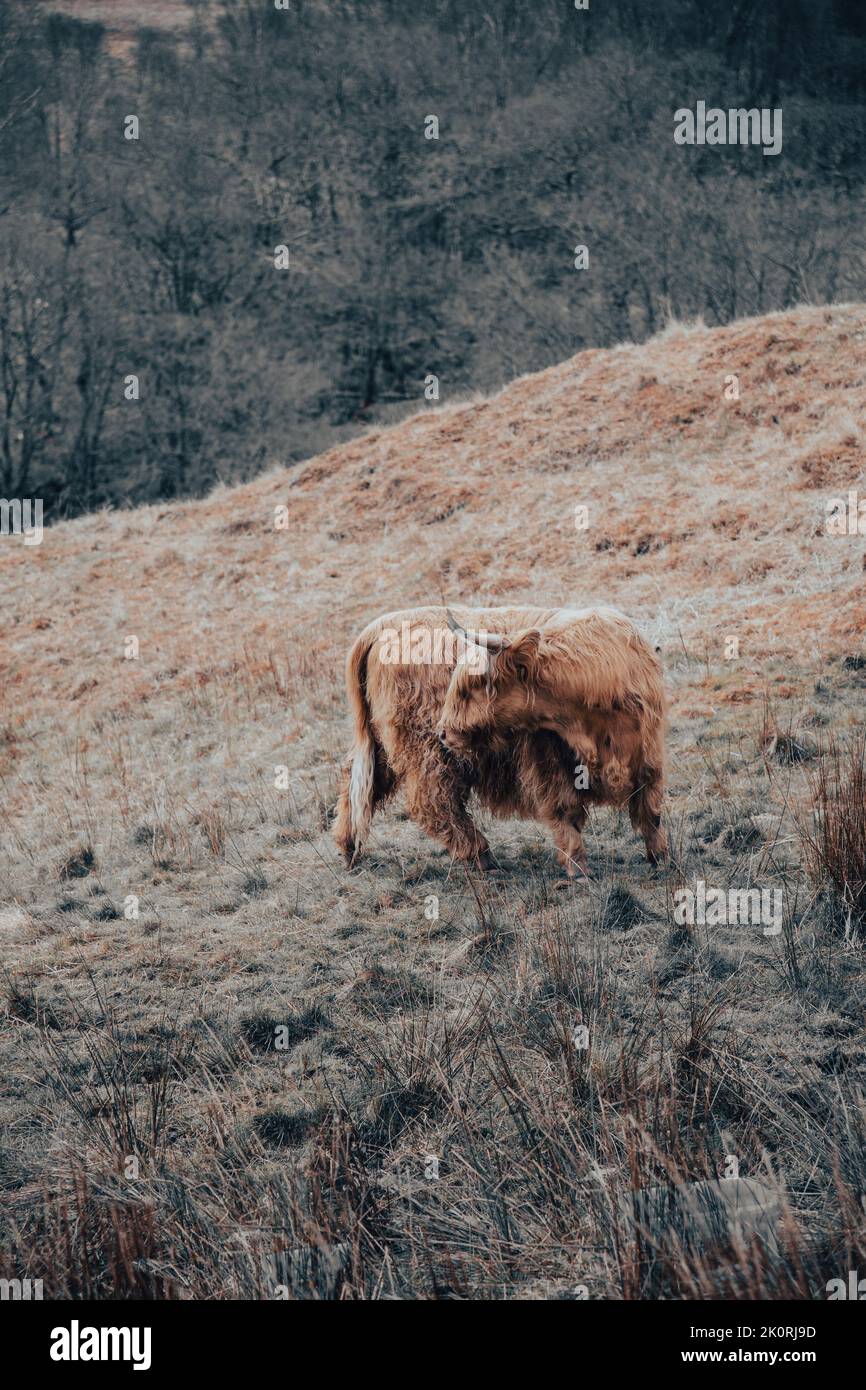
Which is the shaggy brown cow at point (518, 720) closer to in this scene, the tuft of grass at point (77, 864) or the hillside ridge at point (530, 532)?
the tuft of grass at point (77, 864)

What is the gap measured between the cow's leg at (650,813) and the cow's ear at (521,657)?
85 centimetres

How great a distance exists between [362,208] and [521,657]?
116 ft

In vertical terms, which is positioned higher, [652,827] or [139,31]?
[139,31]

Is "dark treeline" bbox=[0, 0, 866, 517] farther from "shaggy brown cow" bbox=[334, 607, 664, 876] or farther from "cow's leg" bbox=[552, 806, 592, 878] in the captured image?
"cow's leg" bbox=[552, 806, 592, 878]

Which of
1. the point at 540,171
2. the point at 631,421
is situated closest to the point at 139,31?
the point at 540,171

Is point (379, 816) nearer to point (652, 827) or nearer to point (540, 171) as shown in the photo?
point (652, 827)

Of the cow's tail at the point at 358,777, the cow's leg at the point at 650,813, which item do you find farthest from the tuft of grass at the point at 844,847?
the cow's tail at the point at 358,777

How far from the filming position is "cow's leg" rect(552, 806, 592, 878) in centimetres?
534

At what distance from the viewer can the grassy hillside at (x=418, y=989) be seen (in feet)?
10.00

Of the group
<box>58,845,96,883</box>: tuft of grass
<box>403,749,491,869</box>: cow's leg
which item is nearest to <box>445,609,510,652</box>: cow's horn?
<box>403,749,491,869</box>: cow's leg

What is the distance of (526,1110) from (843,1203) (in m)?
1.11

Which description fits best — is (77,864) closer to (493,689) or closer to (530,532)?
(493,689)

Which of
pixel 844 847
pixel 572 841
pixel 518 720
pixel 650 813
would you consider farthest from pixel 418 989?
pixel 844 847

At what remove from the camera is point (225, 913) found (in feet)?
19.0
